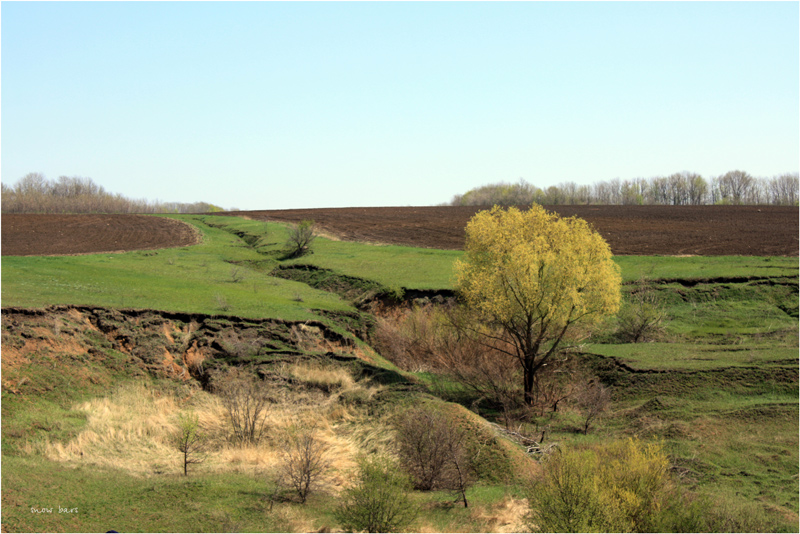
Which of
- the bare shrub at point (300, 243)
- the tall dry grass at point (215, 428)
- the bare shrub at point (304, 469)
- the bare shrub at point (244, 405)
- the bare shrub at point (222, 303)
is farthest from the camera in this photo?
the bare shrub at point (300, 243)

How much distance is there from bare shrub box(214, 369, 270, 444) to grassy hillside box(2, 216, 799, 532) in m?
0.44

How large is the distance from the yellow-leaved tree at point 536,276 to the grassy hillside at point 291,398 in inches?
150

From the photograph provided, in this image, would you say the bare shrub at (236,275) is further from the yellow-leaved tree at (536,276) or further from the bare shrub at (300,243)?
the yellow-leaved tree at (536,276)

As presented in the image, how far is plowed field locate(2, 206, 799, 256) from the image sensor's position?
48094 millimetres

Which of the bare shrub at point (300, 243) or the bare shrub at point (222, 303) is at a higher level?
the bare shrub at point (300, 243)

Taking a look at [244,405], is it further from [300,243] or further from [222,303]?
[300,243]

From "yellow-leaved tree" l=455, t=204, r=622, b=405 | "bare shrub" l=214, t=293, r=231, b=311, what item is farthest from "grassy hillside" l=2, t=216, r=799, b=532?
"yellow-leaved tree" l=455, t=204, r=622, b=405

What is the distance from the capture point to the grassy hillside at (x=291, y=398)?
13.9 meters

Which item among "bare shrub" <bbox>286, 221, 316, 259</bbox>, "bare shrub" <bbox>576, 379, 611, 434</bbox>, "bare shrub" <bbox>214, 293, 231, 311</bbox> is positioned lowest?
"bare shrub" <bbox>576, 379, 611, 434</bbox>

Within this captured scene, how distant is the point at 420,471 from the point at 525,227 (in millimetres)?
12142

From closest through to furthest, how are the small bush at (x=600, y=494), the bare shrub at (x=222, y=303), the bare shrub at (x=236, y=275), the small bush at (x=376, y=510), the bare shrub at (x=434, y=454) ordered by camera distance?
the small bush at (x=600, y=494) < the small bush at (x=376, y=510) < the bare shrub at (x=434, y=454) < the bare shrub at (x=222, y=303) < the bare shrub at (x=236, y=275)

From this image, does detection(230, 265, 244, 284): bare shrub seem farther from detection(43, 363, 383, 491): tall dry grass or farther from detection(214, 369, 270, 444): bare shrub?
detection(214, 369, 270, 444): bare shrub

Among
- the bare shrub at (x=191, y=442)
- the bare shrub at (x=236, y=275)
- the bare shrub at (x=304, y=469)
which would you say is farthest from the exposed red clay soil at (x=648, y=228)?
the bare shrub at (x=191, y=442)

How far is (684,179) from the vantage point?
136 metres
